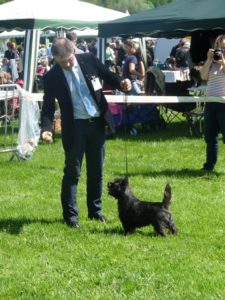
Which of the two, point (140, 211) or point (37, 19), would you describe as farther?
point (37, 19)

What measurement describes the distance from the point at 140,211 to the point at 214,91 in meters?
2.96

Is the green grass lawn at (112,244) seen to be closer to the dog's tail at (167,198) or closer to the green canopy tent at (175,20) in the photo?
the dog's tail at (167,198)

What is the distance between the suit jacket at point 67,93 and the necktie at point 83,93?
50 millimetres

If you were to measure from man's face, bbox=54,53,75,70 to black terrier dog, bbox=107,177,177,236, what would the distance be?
105 centimetres

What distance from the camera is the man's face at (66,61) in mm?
5484

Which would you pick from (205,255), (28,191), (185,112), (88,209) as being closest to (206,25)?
(185,112)

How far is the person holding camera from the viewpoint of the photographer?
25.8ft

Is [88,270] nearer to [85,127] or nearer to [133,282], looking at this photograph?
[133,282]

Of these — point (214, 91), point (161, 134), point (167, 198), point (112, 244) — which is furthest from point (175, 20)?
point (112, 244)

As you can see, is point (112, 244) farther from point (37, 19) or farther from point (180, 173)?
point (37, 19)

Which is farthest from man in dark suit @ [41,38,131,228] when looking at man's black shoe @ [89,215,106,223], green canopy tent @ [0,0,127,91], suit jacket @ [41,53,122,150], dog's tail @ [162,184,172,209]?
green canopy tent @ [0,0,127,91]

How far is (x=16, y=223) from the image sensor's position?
6203mm

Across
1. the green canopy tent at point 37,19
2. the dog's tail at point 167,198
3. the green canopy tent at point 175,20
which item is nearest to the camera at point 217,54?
the dog's tail at point 167,198

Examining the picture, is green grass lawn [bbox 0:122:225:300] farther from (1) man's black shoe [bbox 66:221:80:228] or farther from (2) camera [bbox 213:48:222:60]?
(2) camera [bbox 213:48:222:60]
